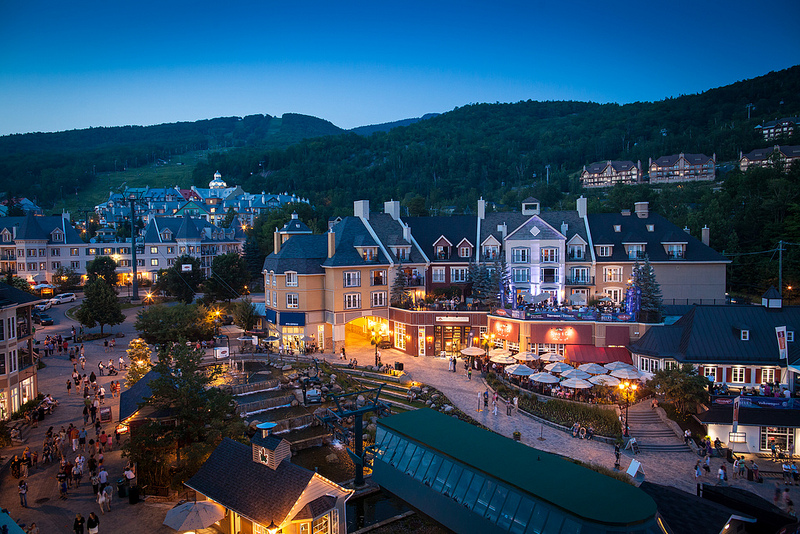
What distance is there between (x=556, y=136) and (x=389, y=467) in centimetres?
16267

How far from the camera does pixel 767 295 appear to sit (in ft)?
121

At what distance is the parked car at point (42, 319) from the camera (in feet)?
189

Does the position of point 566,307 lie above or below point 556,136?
below

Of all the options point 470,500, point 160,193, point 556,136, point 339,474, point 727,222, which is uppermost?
point 556,136

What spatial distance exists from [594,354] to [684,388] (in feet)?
29.4

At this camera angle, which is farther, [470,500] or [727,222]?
[727,222]

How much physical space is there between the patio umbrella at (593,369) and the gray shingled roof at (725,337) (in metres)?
3.74

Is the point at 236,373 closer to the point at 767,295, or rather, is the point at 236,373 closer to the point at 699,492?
the point at 699,492

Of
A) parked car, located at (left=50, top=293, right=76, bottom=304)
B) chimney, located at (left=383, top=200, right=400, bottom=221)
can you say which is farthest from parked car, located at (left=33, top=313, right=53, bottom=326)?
chimney, located at (left=383, top=200, right=400, bottom=221)

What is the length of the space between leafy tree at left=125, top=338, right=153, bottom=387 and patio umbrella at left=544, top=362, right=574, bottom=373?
90.5ft

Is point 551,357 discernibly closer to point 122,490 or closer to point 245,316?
point 122,490

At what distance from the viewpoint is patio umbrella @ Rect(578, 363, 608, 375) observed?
36875 millimetres

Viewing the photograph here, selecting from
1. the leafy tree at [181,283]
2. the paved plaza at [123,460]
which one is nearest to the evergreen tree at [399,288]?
the paved plaza at [123,460]

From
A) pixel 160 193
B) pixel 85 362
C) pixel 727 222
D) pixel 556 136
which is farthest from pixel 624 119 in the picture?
pixel 85 362
